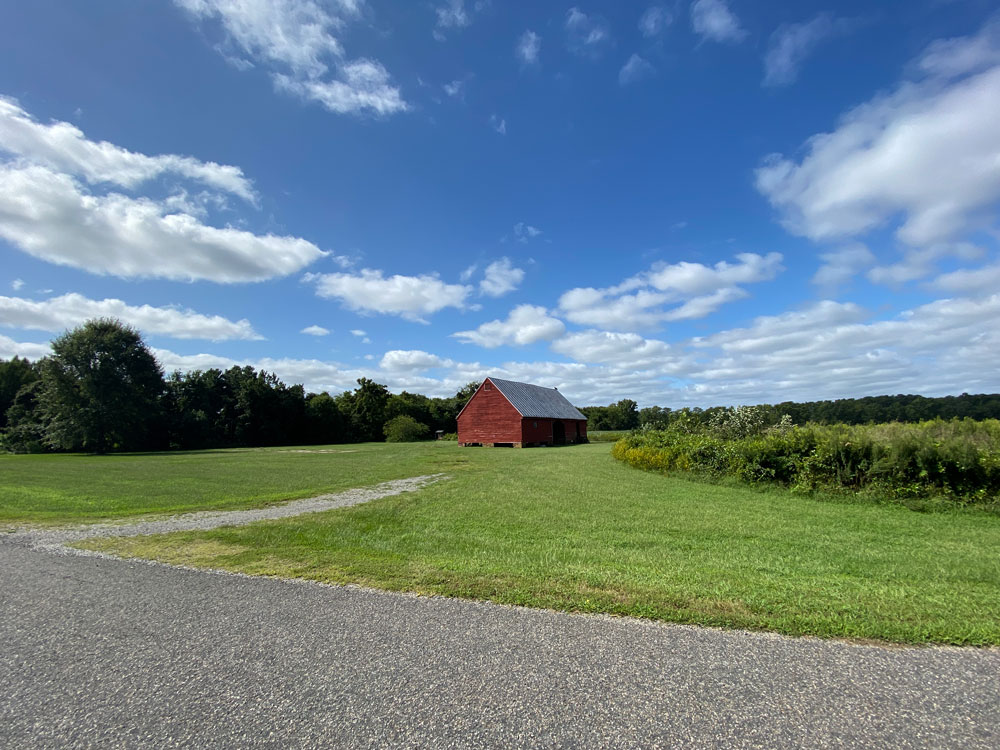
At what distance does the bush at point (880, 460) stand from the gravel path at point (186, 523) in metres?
10.1

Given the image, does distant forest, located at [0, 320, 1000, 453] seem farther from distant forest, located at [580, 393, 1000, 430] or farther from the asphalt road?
the asphalt road

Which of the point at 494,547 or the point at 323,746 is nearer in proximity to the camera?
the point at 323,746

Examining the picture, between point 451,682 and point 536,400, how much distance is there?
4381 centimetres

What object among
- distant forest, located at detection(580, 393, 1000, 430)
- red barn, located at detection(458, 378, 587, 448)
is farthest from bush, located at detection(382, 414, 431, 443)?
distant forest, located at detection(580, 393, 1000, 430)

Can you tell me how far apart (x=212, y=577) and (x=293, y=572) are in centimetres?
89

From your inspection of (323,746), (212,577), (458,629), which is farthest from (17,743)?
(212,577)

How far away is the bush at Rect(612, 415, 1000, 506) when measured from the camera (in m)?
10.4

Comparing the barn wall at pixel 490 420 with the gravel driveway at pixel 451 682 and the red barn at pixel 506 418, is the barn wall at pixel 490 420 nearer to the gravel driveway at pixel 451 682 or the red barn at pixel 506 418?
the red barn at pixel 506 418

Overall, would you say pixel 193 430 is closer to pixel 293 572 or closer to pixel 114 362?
pixel 114 362

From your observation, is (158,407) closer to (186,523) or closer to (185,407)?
(185,407)

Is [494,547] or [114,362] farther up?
[114,362]

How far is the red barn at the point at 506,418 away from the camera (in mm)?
40812

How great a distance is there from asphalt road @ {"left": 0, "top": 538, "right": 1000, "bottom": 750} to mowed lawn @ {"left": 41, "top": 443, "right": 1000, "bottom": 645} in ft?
1.45

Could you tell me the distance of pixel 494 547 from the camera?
22.6 feet
